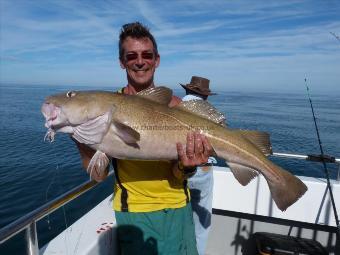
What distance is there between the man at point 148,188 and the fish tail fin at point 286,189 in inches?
29.7

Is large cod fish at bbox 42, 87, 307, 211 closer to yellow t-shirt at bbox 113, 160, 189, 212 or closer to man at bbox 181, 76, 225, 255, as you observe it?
yellow t-shirt at bbox 113, 160, 189, 212

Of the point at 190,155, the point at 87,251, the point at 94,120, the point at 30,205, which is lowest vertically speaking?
the point at 30,205

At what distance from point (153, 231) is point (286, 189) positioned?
136 centimetres

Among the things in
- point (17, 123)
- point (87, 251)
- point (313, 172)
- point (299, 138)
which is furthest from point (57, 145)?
point (87, 251)

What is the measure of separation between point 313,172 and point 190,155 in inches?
591

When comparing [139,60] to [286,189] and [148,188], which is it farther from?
[286,189]

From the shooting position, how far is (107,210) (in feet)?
14.7

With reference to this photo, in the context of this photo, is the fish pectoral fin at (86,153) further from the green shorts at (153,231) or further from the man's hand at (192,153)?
the man's hand at (192,153)

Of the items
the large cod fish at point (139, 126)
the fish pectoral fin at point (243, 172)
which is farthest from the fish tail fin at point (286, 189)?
the fish pectoral fin at point (243, 172)

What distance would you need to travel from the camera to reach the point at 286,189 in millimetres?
3162

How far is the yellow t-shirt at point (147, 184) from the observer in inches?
121

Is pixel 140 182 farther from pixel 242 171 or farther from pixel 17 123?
pixel 17 123

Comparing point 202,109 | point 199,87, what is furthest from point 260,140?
point 199,87

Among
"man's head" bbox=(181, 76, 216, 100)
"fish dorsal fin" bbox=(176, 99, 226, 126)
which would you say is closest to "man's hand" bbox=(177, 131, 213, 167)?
"fish dorsal fin" bbox=(176, 99, 226, 126)
